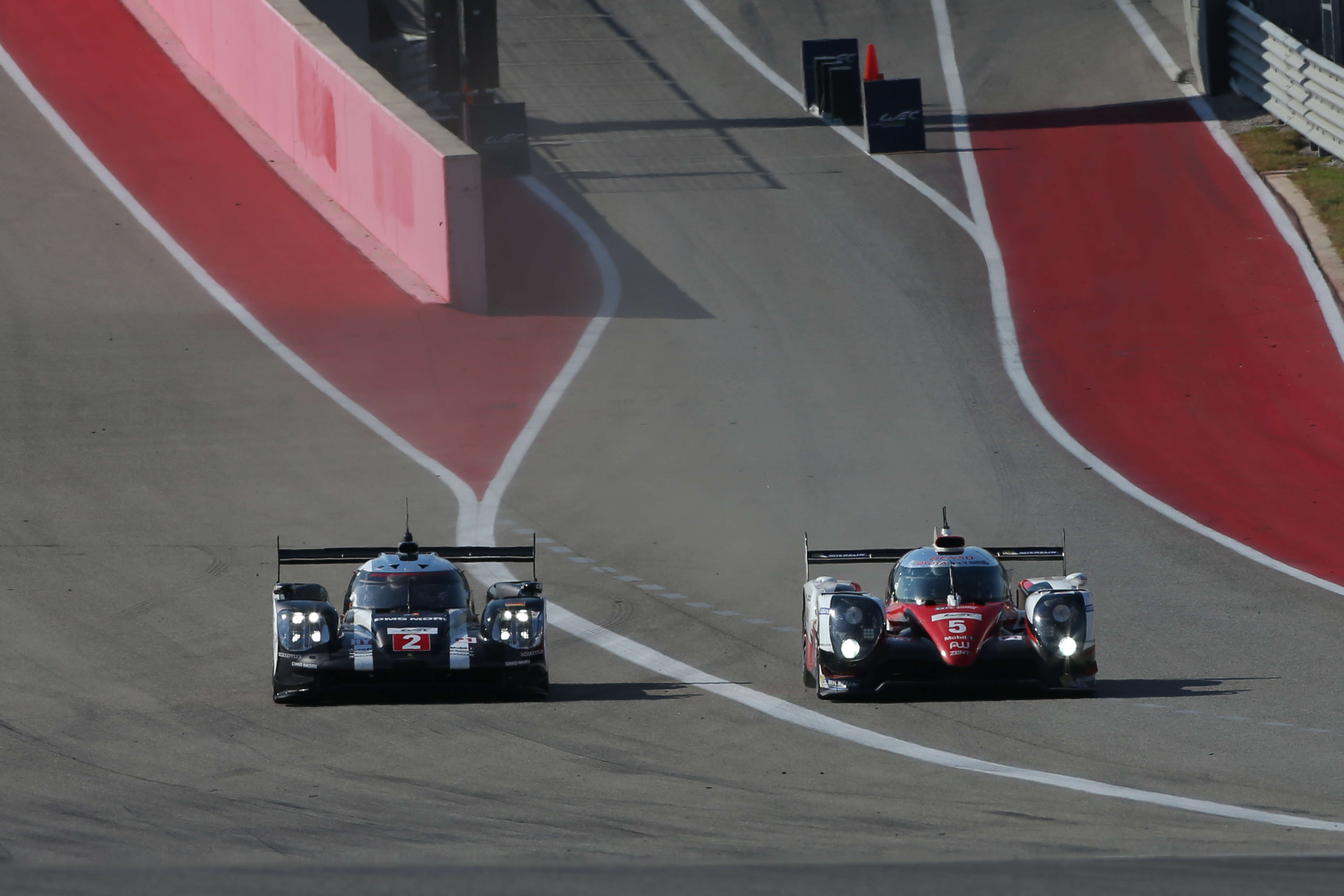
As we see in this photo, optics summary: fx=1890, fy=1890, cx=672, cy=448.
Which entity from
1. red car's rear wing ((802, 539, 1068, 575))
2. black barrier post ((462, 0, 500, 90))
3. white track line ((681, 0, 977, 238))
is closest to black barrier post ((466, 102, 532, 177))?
black barrier post ((462, 0, 500, 90))

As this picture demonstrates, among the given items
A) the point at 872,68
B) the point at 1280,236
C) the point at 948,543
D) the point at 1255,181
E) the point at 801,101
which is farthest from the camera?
the point at 801,101

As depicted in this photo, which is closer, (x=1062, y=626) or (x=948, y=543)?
(x=1062, y=626)

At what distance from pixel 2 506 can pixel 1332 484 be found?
14596mm

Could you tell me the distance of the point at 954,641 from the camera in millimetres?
14266

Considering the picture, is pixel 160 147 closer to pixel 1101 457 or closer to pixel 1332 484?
pixel 1101 457

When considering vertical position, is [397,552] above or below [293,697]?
above

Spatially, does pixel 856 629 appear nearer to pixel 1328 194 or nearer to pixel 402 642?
pixel 402 642

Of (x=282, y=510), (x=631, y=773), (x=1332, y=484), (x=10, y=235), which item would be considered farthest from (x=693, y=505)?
(x=10, y=235)

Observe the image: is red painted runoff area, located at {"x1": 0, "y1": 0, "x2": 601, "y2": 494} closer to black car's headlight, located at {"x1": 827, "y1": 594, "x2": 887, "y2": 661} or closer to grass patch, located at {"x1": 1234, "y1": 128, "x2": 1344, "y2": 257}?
black car's headlight, located at {"x1": 827, "y1": 594, "x2": 887, "y2": 661}

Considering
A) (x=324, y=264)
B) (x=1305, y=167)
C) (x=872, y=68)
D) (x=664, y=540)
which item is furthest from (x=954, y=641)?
(x=872, y=68)

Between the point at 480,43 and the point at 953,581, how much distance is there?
18927mm

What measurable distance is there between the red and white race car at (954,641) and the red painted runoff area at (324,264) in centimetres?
798

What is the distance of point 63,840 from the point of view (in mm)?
10211

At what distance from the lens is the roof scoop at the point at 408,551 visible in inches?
596
